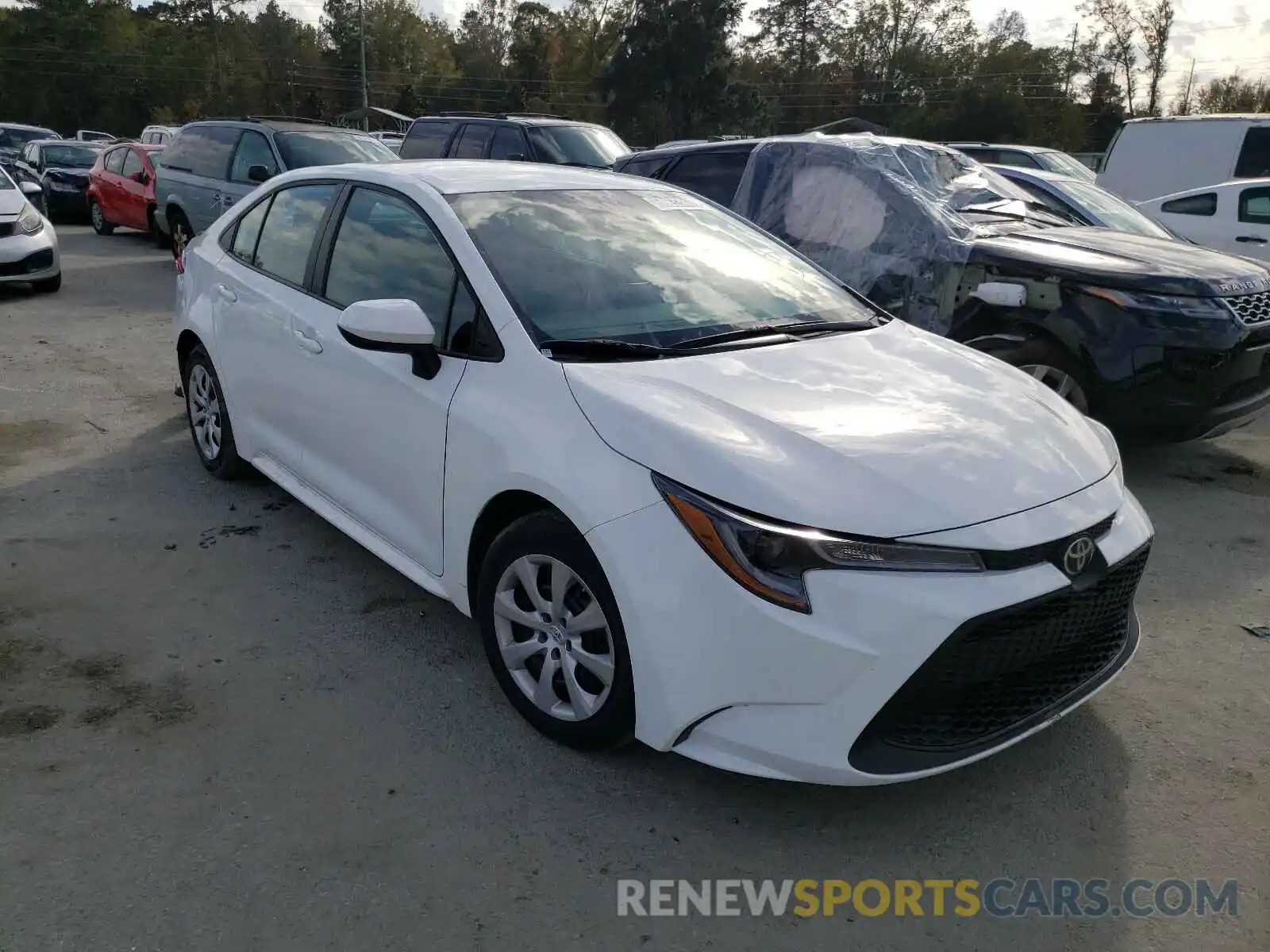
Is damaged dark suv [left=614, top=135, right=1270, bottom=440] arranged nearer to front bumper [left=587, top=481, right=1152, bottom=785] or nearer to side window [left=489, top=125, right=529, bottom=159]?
front bumper [left=587, top=481, right=1152, bottom=785]

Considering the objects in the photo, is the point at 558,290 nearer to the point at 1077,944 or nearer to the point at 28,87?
the point at 1077,944

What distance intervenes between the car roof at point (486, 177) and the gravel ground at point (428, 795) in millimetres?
1601

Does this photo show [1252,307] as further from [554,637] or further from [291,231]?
[291,231]

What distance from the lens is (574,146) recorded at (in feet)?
41.2

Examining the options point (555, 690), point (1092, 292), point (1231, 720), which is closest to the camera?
point (555, 690)

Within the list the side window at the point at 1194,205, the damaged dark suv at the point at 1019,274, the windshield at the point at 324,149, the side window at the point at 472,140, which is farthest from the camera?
the side window at the point at 472,140

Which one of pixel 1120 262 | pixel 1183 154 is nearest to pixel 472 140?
pixel 1183 154

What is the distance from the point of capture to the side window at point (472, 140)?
1269 cm

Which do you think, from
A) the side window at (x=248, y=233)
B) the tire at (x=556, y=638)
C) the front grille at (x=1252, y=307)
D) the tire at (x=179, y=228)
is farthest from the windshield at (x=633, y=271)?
the tire at (x=179, y=228)

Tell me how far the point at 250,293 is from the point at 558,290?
1930 mm

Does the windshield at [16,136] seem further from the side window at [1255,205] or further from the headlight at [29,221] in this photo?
the side window at [1255,205]

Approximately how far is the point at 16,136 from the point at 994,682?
95.5 ft

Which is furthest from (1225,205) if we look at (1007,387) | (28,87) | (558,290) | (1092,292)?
(28,87)

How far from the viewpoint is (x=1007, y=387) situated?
3396mm
